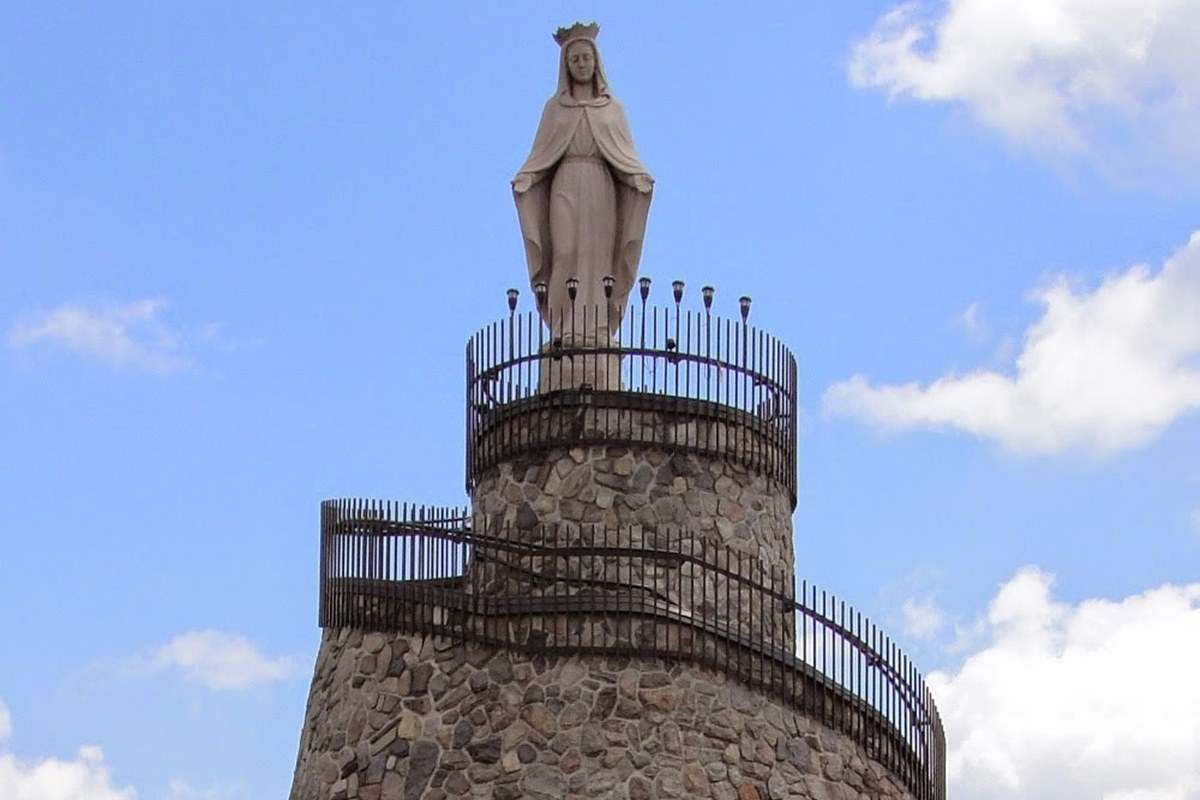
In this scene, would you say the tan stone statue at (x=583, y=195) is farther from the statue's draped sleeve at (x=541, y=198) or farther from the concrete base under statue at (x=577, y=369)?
the concrete base under statue at (x=577, y=369)

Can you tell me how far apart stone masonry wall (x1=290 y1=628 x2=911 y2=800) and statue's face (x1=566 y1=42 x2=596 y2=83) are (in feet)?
19.7

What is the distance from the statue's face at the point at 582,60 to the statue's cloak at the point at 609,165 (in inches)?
2.8

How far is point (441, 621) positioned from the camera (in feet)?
83.9

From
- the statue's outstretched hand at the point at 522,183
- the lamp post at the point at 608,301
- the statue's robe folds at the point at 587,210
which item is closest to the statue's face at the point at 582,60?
the statue's robe folds at the point at 587,210

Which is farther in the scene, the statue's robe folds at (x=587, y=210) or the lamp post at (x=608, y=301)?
the statue's robe folds at (x=587, y=210)

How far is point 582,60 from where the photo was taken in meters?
28.4

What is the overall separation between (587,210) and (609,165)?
503mm

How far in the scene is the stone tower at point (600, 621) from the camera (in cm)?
2492

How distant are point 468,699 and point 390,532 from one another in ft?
6.42

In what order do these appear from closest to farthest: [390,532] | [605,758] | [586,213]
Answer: [605,758], [390,532], [586,213]

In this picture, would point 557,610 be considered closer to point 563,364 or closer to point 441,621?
point 441,621

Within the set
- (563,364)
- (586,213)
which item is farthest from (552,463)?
(586,213)

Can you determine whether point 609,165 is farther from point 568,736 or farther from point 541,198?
point 568,736

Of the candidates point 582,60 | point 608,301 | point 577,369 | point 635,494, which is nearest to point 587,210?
point 608,301
